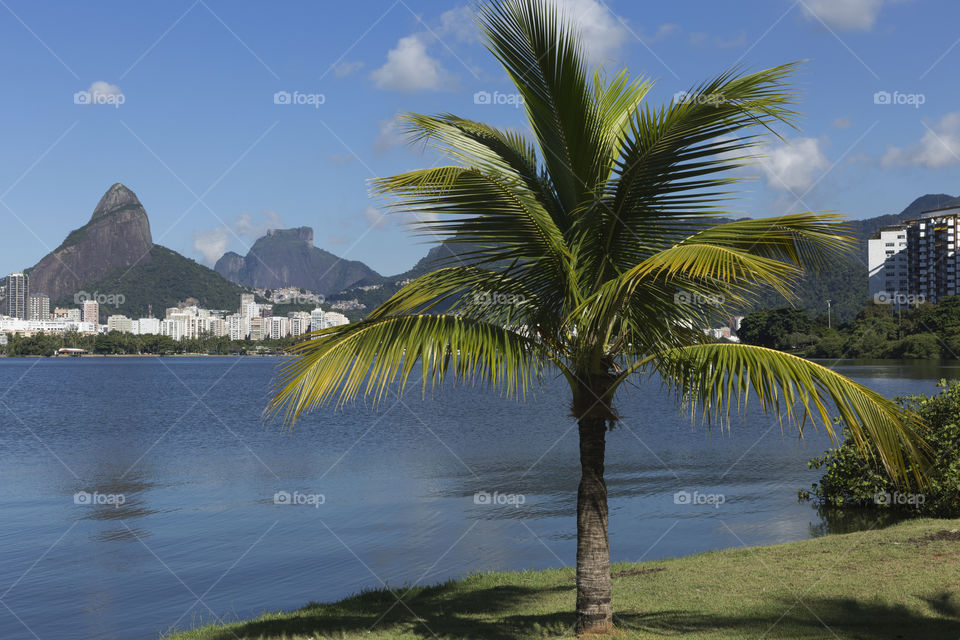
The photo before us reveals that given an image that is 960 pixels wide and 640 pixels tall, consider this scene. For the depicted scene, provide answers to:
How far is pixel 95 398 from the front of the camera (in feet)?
277

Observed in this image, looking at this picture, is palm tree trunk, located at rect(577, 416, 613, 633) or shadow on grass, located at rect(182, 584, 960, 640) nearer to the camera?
palm tree trunk, located at rect(577, 416, 613, 633)

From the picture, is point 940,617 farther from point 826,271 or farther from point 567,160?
point 567,160

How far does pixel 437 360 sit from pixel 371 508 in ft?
51.8

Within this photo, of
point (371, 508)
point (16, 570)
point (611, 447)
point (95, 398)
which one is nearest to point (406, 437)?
point (611, 447)

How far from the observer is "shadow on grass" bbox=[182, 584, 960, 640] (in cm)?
828

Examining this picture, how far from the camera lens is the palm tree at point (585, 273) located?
7.06 metres
